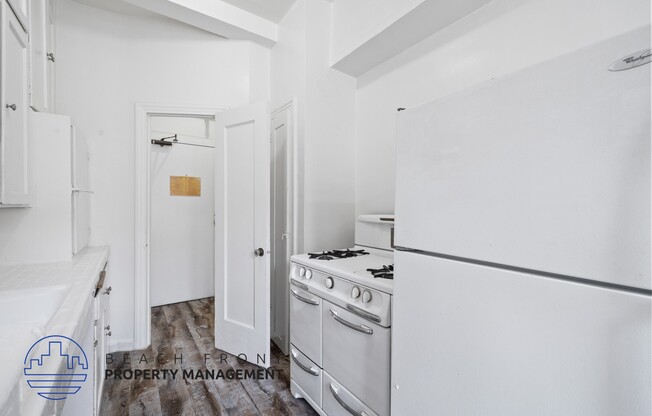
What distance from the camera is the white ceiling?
2285 millimetres

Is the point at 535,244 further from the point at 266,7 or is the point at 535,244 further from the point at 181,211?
the point at 181,211

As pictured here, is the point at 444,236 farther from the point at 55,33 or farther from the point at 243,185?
the point at 55,33

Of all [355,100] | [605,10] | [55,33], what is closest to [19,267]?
[55,33]

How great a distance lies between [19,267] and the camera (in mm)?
1589

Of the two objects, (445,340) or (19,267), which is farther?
(19,267)

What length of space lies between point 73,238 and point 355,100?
2.30m

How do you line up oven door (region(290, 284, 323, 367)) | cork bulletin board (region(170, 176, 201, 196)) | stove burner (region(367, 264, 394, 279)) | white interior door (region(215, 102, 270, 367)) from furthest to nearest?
cork bulletin board (region(170, 176, 201, 196))
white interior door (region(215, 102, 270, 367))
oven door (region(290, 284, 323, 367))
stove burner (region(367, 264, 394, 279))

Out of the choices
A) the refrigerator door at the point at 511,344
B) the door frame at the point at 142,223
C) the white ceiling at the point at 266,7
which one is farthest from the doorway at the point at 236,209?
the refrigerator door at the point at 511,344

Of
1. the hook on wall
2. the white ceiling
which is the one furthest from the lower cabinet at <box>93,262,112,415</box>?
the white ceiling

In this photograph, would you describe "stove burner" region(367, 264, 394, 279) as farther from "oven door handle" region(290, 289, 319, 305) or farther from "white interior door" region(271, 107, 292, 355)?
"white interior door" region(271, 107, 292, 355)

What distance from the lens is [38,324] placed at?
1.14 meters

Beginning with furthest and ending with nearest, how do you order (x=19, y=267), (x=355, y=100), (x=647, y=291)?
(x=355, y=100), (x=19, y=267), (x=647, y=291)

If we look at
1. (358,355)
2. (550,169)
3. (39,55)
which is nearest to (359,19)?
(550,169)

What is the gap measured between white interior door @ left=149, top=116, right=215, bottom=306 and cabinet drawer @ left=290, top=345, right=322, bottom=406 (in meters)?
2.31
